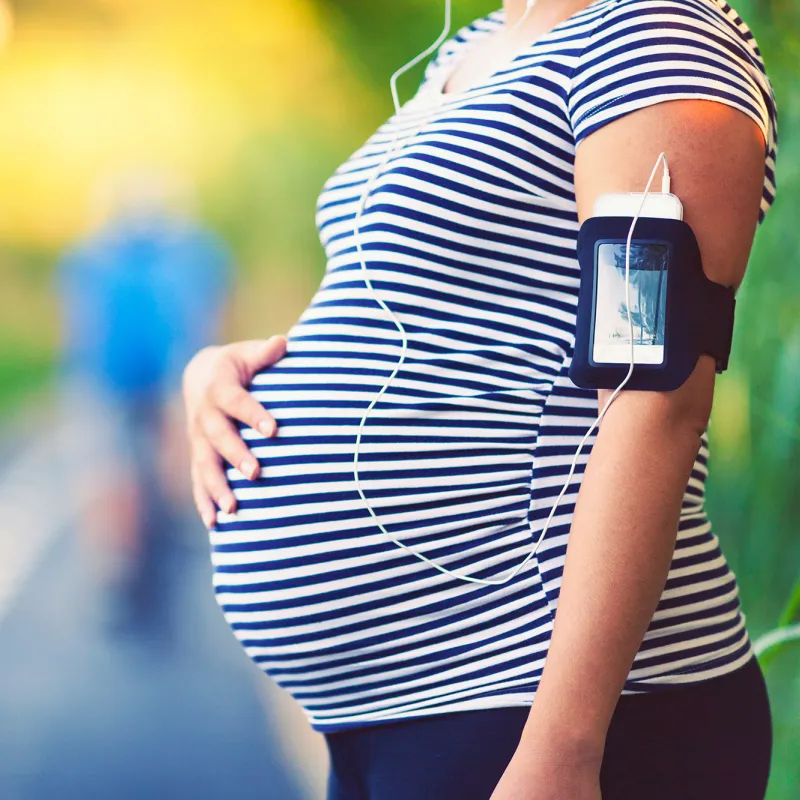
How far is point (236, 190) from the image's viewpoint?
3.40 metres

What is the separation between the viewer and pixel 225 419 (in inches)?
30.6

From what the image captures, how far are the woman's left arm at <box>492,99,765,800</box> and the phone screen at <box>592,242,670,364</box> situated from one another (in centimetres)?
3

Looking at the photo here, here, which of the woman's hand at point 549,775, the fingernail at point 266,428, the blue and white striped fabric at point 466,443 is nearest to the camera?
the woman's hand at point 549,775

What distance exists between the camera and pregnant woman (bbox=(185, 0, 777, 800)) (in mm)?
534

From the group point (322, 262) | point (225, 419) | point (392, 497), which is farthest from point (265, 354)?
point (322, 262)

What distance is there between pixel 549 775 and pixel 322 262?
9.22ft

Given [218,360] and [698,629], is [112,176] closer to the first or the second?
[218,360]

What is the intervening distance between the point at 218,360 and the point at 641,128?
18.3 inches

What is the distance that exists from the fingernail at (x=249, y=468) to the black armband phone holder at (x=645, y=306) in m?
0.29

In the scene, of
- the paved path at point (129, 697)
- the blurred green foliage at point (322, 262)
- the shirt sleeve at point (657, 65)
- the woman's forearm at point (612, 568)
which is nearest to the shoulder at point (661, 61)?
the shirt sleeve at point (657, 65)

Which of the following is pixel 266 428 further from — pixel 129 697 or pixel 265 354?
pixel 129 697

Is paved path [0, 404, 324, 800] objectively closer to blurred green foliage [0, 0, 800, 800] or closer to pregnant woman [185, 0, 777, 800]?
blurred green foliage [0, 0, 800, 800]

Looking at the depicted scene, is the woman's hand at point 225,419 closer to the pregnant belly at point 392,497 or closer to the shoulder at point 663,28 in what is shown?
the pregnant belly at point 392,497

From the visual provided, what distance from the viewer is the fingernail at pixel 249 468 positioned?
715 mm
